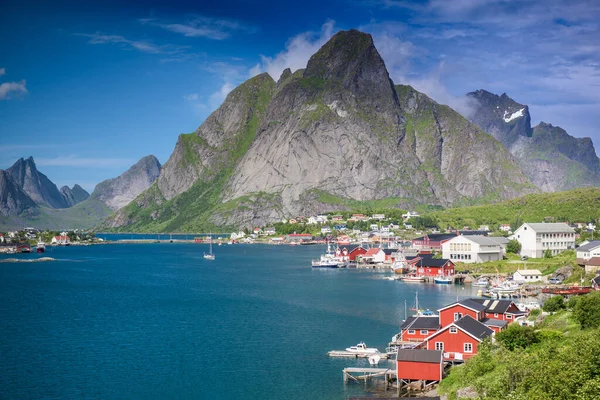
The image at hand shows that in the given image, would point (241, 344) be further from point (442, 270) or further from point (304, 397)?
point (442, 270)

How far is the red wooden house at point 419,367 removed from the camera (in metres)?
33.7

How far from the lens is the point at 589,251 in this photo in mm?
73125

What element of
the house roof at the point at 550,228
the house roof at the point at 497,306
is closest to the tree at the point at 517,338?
the house roof at the point at 497,306

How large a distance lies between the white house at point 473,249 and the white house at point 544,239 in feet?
14.0

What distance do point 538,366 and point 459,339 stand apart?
12.8 metres

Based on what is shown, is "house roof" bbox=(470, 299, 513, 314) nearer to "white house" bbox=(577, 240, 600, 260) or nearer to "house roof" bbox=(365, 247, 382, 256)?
"white house" bbox=(577, 240, 600, 260)

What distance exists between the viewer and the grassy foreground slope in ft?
430

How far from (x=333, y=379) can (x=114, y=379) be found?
1373 centimetres

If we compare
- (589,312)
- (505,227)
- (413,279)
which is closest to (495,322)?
(589,312)

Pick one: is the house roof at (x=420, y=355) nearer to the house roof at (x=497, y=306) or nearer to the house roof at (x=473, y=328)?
the house roof at (x=473, y=328)

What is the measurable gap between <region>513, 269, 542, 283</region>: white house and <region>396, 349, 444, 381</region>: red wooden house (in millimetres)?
42755

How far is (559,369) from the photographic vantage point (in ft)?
76.3

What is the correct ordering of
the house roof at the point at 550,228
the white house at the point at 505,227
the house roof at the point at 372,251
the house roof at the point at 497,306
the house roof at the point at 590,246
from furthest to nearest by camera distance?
the white house at the point at 505,227 < the house roof at the point at 372,251 < the house roof at the point at 550,228 < the house roof at the point at 590,246 < the house roof at the point at 497,306

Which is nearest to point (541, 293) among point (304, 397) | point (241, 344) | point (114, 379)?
point (241, 344)
